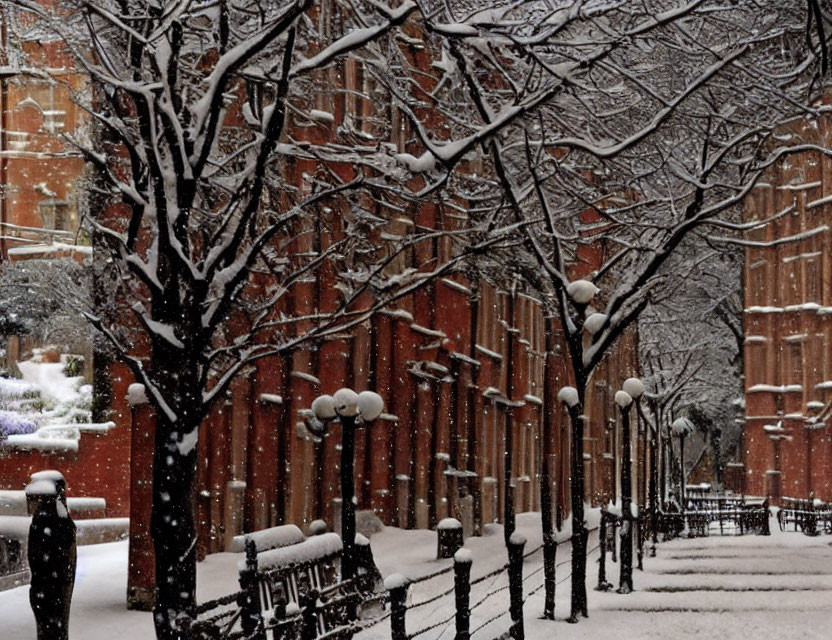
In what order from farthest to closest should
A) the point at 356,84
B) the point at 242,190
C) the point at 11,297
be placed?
the point at 11,297
the point at 356,84
the point at 242,190

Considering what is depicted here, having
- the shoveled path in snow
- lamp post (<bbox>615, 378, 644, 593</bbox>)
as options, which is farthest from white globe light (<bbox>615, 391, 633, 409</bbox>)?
the shoveled path in snow

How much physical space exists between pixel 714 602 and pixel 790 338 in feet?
153

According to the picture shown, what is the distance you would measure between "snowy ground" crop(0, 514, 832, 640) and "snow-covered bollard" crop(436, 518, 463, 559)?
256 millimetres

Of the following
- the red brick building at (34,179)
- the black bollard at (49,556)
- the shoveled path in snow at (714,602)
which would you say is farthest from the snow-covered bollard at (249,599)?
the red brick building at (34,179)

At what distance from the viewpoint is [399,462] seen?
83.9ft

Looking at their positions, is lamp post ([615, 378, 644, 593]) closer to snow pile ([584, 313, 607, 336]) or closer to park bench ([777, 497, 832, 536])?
snow pile ([584, 313, 607, 336])

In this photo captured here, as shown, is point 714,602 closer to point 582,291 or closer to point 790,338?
point 582,291

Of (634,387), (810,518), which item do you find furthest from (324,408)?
(810,518)

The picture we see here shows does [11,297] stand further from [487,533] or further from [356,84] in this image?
[487,533]

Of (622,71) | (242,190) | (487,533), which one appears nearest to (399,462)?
(487,533)

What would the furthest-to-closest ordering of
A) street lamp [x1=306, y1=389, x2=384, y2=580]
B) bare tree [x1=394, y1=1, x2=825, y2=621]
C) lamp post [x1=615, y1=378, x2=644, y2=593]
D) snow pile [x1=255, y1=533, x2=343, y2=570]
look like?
lamp post [x1=615, y1=378, x2=644, y2=593] → street lamp [x1=306, y1=389, x2=384, y2=580] → bare tree [x1=394, y1=1, x2=825, y2=621] → snow pile [x1=255, y1=533, x2=343, y2=570]

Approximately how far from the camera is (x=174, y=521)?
320 inches

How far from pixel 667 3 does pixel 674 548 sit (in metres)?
15.4

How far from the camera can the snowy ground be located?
39.1 feet
